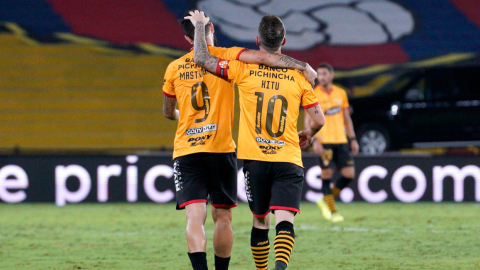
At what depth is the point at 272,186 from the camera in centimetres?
461

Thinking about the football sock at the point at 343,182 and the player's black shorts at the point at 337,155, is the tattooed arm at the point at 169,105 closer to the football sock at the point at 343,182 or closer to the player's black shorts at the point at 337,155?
the player's black shorts at the point at 337,155

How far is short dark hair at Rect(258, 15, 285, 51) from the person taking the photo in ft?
14.8

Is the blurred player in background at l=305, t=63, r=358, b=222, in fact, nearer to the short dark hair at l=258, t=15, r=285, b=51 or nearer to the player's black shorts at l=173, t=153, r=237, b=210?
the player's black shorts at l=173, t=153, r=237, b=210

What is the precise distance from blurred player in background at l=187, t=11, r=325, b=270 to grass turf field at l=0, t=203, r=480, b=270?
132 centimetres

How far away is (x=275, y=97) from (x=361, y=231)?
3.94 meters

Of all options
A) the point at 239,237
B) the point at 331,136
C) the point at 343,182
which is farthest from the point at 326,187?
the point at 239,237

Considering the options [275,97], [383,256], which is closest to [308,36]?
[383,256]

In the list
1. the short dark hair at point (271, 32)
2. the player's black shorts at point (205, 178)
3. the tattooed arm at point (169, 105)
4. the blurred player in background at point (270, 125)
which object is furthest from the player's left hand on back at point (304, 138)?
the tattooed arm at point (169, 105)

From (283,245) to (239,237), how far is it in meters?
3.26

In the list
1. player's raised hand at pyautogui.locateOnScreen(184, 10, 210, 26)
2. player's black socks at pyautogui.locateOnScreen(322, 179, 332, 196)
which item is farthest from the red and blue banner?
player's raised hand at pyautogui.locateOnScreen(184, 10, 210, 26)

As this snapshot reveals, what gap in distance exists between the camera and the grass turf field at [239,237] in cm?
603

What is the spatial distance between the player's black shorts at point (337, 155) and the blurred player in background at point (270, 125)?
472 cm

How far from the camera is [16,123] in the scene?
15.5m

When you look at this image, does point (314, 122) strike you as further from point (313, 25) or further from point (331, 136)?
point (313, 25)
